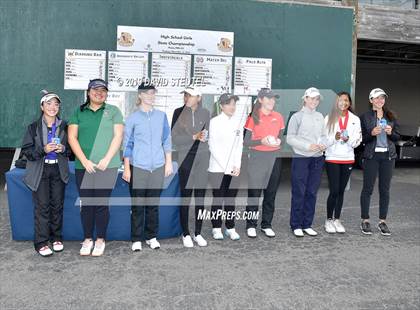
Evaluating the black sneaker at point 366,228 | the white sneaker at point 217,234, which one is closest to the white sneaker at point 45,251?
the white sneaker at point 217,234

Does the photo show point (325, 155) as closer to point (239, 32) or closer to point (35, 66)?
point (239, 32)

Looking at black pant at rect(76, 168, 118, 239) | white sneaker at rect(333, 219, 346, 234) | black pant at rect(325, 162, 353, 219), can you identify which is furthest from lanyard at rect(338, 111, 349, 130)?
black pant at rect(76, 168, 118, 239)

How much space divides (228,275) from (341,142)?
7.16ft

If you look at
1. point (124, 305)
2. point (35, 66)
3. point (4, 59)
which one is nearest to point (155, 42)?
point (35, 66)

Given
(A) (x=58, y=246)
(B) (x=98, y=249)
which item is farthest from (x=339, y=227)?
(A) (x=58, y=246)

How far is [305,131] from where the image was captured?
4613mm

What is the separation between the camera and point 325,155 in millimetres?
4812

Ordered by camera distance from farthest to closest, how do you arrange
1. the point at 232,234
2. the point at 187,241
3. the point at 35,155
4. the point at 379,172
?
the point at 379,172
the point at 232,234
the point at 187,241
the point at 35,155

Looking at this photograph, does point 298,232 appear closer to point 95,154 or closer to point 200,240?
point 200,240

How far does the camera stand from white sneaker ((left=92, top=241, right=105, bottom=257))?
157 inches

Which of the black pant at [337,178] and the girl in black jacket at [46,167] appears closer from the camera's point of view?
the girl in black jacket at [46,167]

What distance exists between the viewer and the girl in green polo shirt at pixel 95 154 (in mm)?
3912

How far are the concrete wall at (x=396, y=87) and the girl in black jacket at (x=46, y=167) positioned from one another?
1726 centimetres

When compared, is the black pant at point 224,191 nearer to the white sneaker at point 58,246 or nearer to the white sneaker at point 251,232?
the white sneaker at point 251,232
